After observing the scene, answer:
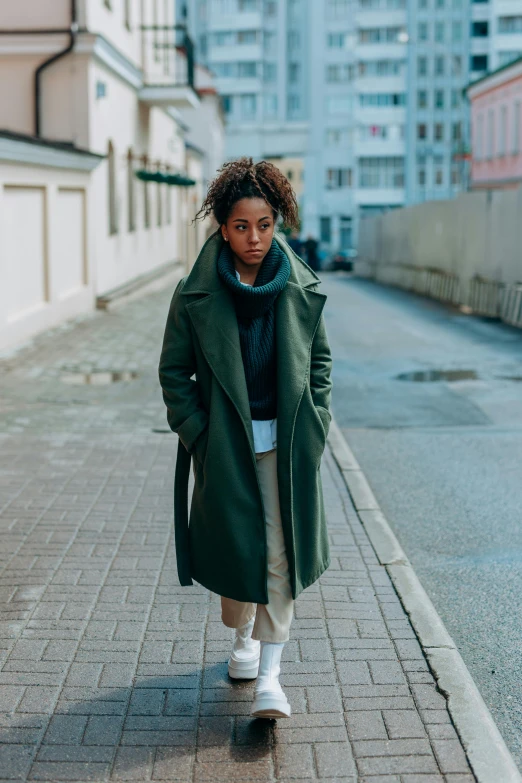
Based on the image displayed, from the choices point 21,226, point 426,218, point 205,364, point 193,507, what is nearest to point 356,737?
point 193,507

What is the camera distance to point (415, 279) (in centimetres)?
3259

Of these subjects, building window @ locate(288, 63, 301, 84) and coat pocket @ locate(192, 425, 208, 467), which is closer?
coat pocket @ locate(192, 425, 208, 467)

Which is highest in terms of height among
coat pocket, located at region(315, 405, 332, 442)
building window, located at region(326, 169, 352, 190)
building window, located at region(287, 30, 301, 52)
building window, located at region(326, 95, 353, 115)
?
building window, located at region(287, 30, 301, 52)

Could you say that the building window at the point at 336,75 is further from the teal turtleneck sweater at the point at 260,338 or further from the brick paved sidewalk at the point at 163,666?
the teal turtleneck sweater at the point at 260,338

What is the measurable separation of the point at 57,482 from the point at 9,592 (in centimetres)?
246

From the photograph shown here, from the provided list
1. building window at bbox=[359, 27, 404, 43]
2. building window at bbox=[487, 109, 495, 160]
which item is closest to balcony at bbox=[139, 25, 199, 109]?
building window at bbox=[487, 109, 495, 160]

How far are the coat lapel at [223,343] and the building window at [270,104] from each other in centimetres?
9545

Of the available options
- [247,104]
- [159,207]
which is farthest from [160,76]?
[247,104]

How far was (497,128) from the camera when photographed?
5228cm

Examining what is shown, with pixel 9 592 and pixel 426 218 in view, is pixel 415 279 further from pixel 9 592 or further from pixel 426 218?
pixel 9 592

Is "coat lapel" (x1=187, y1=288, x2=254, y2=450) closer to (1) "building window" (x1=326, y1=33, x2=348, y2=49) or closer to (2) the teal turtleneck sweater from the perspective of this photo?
(2) the teal turtleneck sweater

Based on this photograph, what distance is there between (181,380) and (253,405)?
26cm

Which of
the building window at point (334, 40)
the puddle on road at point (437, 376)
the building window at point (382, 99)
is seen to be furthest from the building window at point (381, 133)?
the puddle on road at point (437, 376)

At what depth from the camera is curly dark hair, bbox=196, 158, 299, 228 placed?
3.98 meters
